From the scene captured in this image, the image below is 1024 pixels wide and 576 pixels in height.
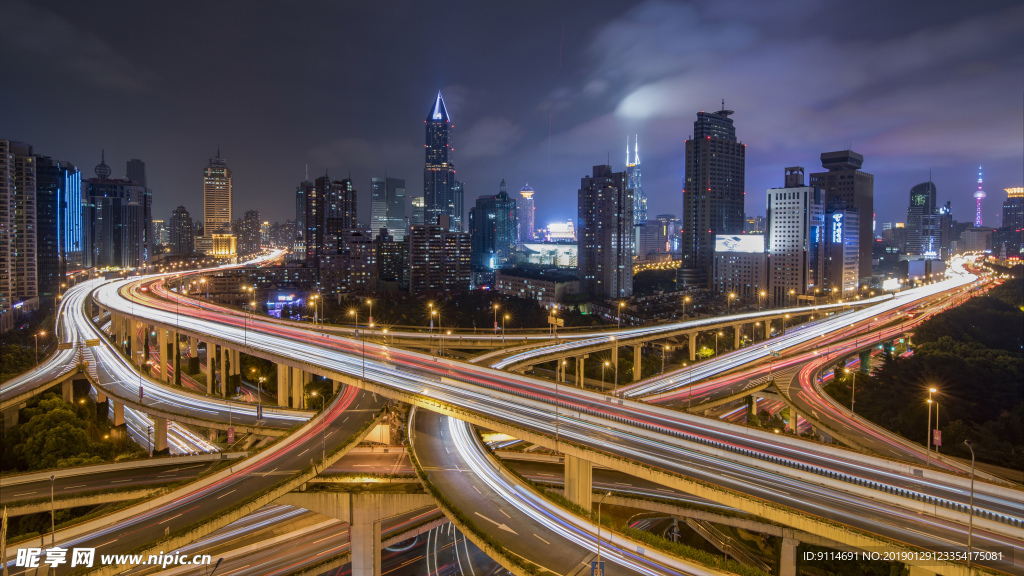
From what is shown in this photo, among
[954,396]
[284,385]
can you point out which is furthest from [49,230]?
[954,396]

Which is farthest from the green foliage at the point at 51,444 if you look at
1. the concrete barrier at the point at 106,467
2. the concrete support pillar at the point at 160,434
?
the concrete support pillar at the point at 160,434

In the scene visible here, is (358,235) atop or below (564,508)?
atop

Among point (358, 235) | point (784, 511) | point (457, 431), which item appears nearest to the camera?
point (784, 511)

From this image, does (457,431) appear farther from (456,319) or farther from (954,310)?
(954,310)

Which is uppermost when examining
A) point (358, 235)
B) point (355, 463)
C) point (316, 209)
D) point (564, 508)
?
point (316, 209)

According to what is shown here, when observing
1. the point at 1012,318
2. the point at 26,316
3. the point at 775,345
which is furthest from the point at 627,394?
the point at 26,316

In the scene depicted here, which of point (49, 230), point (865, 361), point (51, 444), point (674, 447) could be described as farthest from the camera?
point (49, 230)

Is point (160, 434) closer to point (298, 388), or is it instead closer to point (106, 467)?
point (298, 388)

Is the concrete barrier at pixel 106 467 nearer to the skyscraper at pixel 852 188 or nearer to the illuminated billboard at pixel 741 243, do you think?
the illuminated billboard at pixel 741 243

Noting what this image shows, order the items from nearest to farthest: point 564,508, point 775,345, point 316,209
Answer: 1. point 564,508
2. point 775,345
3. point 316,209
